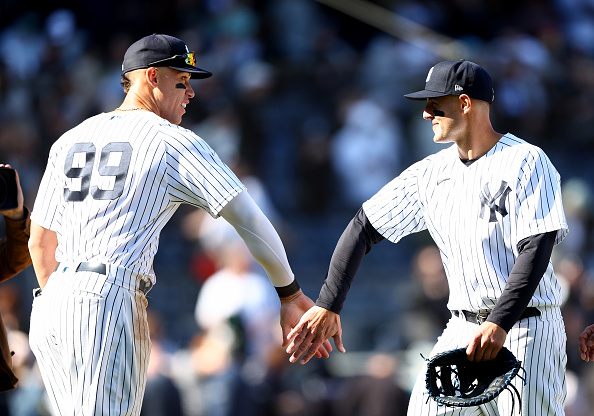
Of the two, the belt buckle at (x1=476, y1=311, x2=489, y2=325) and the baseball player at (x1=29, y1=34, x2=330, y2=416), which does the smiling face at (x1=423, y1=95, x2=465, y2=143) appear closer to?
the belt buckle at (x1=476, y1=311, x2=489, y2=325)

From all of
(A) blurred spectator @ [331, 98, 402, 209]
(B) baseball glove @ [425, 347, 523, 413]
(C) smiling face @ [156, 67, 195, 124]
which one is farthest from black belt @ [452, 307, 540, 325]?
(A) blurred spectator @ [331, 98, 402, 209]

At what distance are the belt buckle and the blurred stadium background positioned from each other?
11.8 ft

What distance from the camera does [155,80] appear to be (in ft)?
13.2

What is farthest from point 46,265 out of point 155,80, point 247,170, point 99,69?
point 99,69

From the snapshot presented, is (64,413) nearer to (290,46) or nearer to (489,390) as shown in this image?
(489,390)

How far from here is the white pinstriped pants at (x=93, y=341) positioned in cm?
359

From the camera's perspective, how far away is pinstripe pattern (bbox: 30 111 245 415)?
3609 mm

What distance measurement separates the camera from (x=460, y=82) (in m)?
4.05

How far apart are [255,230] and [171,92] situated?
764 millimetres

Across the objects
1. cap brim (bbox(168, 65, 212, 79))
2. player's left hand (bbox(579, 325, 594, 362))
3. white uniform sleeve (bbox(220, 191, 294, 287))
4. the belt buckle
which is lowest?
player's left hand (bbox(579, 325, 594, 362))

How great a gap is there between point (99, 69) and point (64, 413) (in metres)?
8.09

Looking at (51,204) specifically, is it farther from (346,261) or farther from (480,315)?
(480,315)

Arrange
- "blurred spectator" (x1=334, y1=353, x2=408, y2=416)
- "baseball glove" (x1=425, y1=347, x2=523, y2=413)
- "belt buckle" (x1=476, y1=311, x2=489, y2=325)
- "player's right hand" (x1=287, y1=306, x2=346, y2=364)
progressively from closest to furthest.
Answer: "baseball glove" (x1=425, y1=347, x2=523, y2=413), "belt buckle" (x1=476, y1=311, x2=489, y2=325), "player's right hand" (x1=287, y1=306, x2=346, y2=364), "blurred spectator" (x1=334, y1=353, x2=408, y2=416)

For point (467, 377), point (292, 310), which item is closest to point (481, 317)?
point (467, 377)
